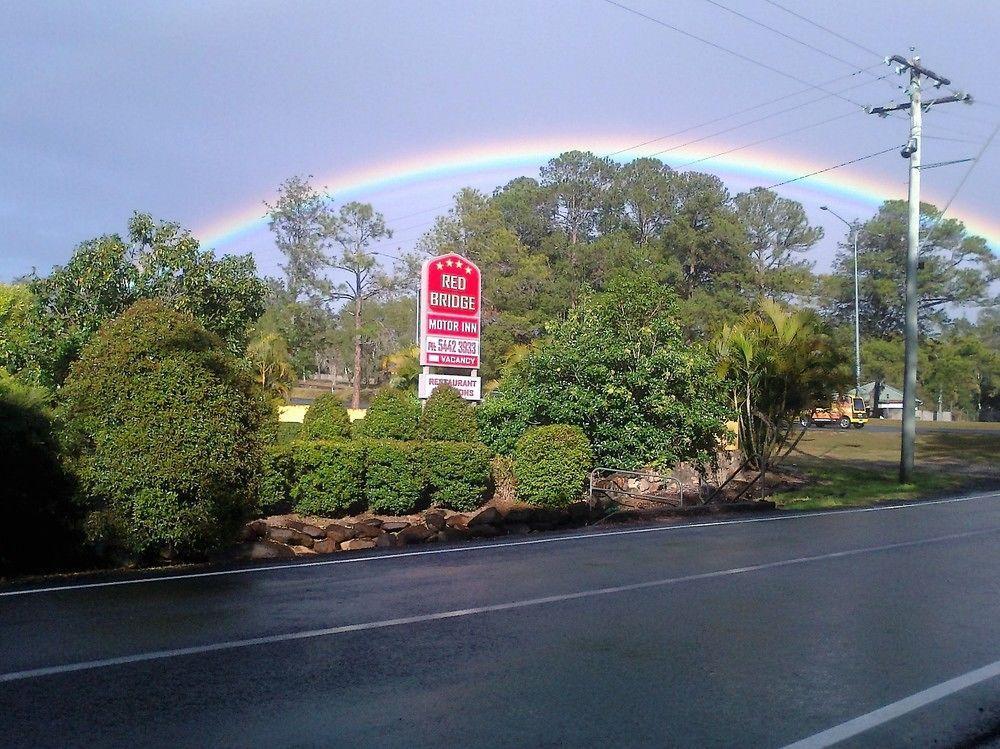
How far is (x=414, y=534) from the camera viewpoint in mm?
15328

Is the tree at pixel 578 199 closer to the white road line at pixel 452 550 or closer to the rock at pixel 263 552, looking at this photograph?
the white road line at pixel 452 550

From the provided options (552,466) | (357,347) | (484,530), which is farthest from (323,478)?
(357,347)

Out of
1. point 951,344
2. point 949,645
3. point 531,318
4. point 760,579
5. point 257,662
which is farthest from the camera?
point 951,344

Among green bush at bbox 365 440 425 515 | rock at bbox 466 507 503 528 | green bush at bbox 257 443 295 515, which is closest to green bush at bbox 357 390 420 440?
green bush at bbox 365 440 425 515

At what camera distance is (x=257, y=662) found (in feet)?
23.5

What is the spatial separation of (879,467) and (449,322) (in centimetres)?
1783

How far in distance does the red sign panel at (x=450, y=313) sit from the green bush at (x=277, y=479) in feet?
15.9

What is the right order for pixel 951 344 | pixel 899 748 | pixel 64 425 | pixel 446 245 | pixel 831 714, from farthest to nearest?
1. pixel 951 344
2. pixel 446 245
3. pixel 64 425
4. pixel 831 714
5. pixel 899 748

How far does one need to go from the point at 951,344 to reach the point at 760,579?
70684 mm

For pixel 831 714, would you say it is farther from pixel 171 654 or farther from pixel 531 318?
pixel 531 318

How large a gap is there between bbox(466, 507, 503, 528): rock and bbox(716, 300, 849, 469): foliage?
10222mm

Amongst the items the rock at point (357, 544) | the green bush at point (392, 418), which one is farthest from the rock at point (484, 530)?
the green bush at point (392, 418)

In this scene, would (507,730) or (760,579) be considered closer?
(507,730)

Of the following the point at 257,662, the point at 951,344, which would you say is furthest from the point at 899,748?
the point at 951,344
